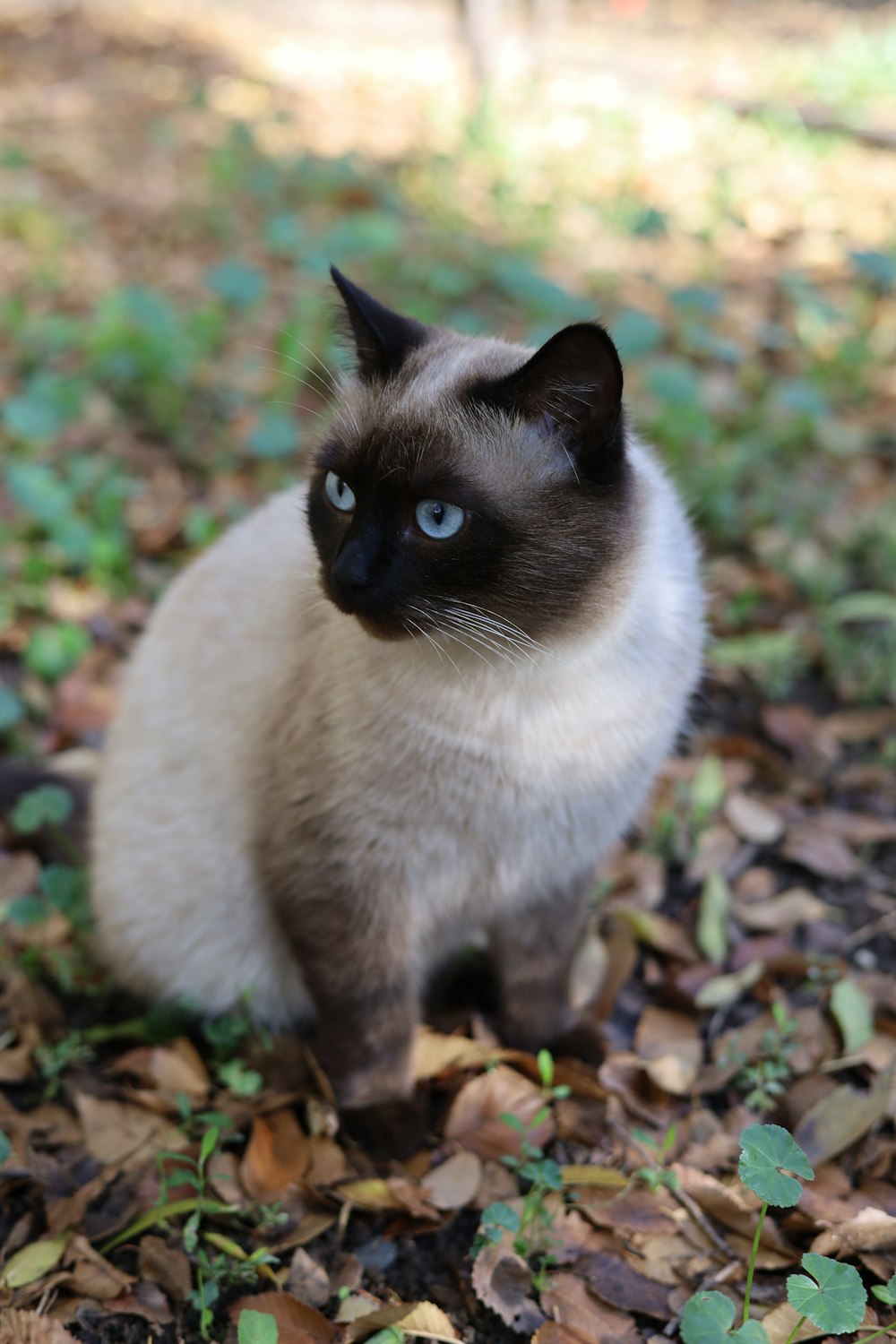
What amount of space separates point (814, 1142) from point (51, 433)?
2807 millimetres

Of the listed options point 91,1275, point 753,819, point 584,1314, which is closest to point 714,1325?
point 584,1314

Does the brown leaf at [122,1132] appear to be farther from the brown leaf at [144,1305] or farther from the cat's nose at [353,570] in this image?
the cat's nose at [353,570]

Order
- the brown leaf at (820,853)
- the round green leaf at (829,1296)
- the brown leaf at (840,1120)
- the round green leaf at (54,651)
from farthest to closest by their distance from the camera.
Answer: the round green leaf at (54,651) < the brown leaf at (820,853) < the brown leaf at (840,1120) < the round green leaf at (829,1296)

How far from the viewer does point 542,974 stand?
83.5 inches

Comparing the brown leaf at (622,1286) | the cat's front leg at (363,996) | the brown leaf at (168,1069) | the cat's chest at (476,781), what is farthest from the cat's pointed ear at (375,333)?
the brown leaf at (622,1286)


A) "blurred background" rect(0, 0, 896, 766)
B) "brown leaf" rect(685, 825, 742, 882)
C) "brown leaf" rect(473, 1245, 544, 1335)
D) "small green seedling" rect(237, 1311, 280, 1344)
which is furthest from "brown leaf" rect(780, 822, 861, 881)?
"small green seedling" rect(237, 1311, 280, 1344)

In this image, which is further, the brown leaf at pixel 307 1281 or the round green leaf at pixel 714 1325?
the brown leaf at pixel 307 1281

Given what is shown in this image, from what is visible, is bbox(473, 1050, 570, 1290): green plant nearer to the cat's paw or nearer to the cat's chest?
the cat's paw

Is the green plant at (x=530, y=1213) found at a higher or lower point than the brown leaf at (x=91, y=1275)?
higher

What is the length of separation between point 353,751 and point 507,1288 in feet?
2.80

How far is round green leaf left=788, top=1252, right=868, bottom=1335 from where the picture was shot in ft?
4.32

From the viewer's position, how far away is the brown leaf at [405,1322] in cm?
158

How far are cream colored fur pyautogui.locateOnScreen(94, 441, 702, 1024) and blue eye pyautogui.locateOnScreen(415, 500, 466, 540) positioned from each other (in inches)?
7.0

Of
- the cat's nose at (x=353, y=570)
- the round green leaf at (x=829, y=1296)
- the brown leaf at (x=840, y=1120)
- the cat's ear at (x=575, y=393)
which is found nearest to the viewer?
the round green leaf at (x=829, y=1296)
